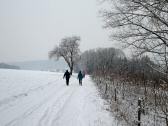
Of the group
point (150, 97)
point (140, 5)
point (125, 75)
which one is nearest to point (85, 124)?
point (140, 5)

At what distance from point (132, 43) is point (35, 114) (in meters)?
5.62

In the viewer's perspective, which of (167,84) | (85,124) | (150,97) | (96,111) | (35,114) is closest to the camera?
(167,84)

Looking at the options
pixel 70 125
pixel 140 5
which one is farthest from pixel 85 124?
pixel 140 5

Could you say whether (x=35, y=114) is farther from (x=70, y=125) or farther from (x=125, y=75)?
(x=125, y=75)

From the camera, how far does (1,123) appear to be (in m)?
8.01

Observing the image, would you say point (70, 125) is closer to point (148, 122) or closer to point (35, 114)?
point (35, 114)

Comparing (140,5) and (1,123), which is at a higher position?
(140,5)

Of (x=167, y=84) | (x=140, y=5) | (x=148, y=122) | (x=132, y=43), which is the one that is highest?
(x=140, y=5)

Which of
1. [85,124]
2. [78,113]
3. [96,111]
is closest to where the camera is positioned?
[85,124]

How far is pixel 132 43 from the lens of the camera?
11.3 m

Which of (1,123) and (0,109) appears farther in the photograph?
(0,109)

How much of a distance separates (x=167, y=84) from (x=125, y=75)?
41.3 ft

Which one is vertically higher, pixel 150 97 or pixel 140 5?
pixel 140 5

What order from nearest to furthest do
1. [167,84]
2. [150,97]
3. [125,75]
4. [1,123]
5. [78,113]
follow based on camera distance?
1. [167,84]
2. [1,123]
3. [78,113]
4. [150,97]
5. [125,75]
